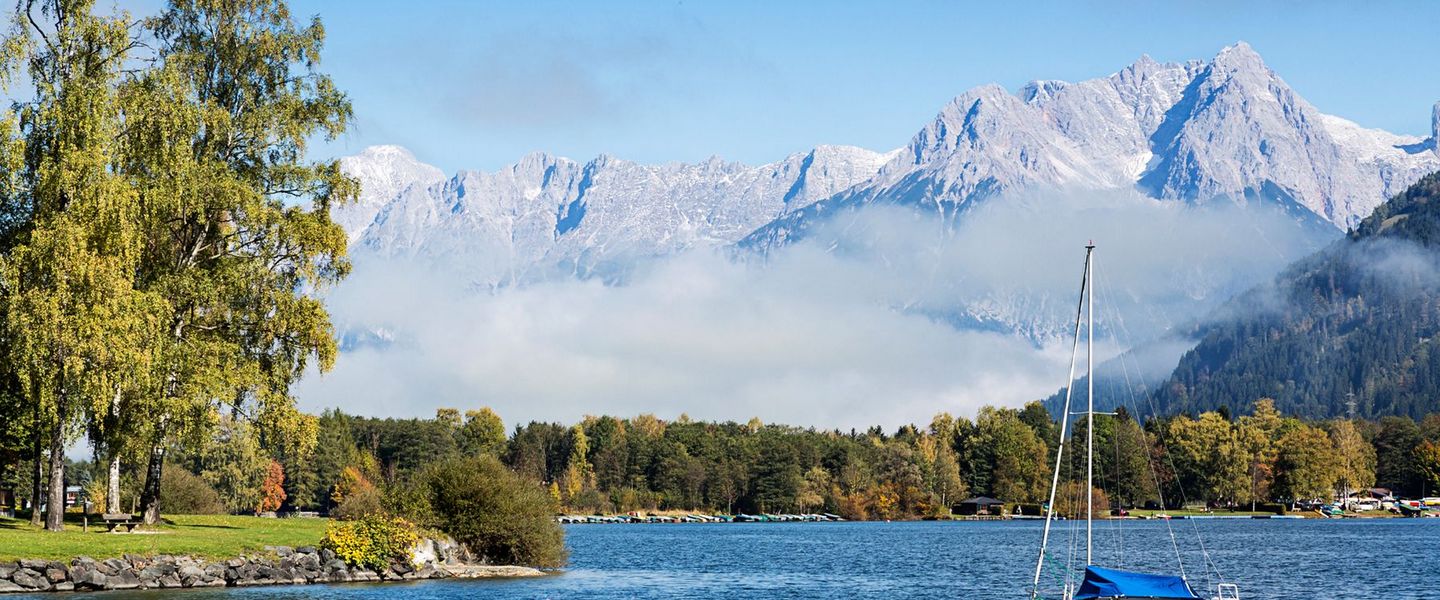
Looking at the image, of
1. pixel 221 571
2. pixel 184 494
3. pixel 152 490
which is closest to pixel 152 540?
pixel 221 571

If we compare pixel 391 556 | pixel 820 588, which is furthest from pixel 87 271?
pixel 820 588

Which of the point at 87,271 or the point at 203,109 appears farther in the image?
the point at 203,109

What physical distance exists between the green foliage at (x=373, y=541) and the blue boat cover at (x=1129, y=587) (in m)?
32.2

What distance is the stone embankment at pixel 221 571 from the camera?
180 feet

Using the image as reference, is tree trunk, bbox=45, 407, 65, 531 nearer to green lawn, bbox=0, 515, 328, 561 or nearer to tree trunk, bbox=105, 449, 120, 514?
green lawn, bbox=0, 515, 328, 561

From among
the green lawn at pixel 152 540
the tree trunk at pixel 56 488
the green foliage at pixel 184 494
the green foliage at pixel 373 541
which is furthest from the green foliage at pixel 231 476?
the tree trunk at pixel 56 488

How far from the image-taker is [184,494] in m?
99.6

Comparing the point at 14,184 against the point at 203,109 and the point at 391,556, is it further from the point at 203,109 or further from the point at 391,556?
the point at 391,556

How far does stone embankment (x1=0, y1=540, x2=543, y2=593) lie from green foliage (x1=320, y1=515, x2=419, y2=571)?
398mm

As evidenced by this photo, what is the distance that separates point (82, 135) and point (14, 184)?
3.56m

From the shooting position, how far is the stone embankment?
5478 cm

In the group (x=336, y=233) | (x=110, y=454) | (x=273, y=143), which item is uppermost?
(x=273, y=143)

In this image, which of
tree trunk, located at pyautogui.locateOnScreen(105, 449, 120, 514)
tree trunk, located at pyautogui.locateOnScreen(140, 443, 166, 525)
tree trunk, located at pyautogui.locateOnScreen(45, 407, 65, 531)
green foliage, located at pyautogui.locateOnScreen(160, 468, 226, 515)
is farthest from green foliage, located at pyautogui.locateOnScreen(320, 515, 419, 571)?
green foliage, located at pyautogui.locateOnScreen(160, 468, 226, 515)

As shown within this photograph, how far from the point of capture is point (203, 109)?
62562 mm
